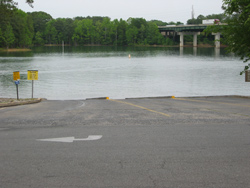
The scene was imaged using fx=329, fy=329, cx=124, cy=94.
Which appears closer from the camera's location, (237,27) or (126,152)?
(126,152)

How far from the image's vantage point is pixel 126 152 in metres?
6.89

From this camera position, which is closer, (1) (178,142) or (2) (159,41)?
(1) (178,142)

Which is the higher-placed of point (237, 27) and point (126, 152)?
point (237, 27)

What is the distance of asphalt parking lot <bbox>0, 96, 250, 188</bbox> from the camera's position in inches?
215

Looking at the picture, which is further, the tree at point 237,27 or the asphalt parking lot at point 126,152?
the tree at point 237,27

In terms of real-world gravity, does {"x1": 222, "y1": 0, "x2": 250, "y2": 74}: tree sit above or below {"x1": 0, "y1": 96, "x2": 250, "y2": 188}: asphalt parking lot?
above

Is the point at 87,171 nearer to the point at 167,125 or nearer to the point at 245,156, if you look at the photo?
the point at 245,156

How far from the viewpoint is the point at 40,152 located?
6.99m

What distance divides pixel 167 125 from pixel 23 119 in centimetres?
494

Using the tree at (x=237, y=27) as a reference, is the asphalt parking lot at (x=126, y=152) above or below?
below

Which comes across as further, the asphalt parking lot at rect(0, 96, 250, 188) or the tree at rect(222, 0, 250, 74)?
the tree at rect(222, 0, 250, 74)

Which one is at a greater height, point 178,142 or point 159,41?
point 159,41

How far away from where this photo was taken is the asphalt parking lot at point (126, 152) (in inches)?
215

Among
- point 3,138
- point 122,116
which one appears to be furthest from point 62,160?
point 122,116
